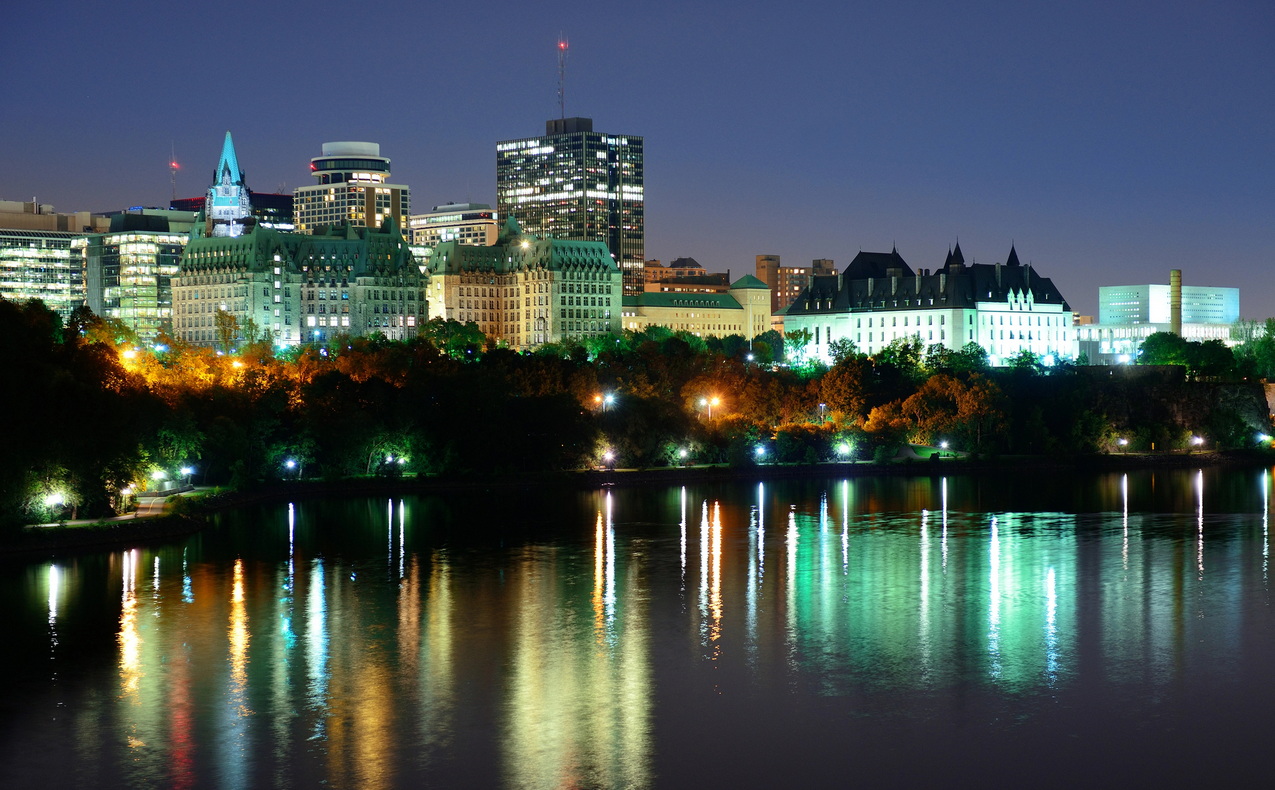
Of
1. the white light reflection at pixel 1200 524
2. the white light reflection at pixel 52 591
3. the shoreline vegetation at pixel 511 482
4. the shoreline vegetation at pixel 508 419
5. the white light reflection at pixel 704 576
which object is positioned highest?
the shoreline vegetation at pixel 508 419

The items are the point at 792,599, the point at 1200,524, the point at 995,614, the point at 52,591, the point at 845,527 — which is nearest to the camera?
the point at 995,614

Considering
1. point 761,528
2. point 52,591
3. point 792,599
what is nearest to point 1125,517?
point 761,528

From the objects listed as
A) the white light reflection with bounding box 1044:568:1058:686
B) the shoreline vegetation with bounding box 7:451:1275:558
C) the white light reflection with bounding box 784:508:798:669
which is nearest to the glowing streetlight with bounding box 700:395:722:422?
the shoreline vegetation with bounding box 7:451:1275:558

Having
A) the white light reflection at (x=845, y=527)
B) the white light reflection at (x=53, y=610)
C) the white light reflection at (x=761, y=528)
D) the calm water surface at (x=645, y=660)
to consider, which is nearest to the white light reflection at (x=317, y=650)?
the calm water surface at (x=645, y=660)

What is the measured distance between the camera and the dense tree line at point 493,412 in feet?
233

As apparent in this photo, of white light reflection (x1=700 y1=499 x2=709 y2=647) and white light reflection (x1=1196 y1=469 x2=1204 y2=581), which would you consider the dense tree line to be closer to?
white light reflection (x1=1196 y1=469 x2=1204 y2=581)

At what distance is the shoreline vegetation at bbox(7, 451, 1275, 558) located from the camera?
227 feet

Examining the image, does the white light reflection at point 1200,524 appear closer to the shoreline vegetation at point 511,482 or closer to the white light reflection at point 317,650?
the shoreline vegetation at point 511,482

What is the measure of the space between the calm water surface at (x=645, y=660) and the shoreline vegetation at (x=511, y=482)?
2.22 meters

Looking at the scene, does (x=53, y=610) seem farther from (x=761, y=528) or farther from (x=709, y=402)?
(x=709, y=402)

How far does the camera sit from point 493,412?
365 ft

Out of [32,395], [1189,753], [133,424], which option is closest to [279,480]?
[133,424]

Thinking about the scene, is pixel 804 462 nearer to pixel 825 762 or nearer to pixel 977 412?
pixel 977 412

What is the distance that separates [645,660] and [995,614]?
47.3 feet
